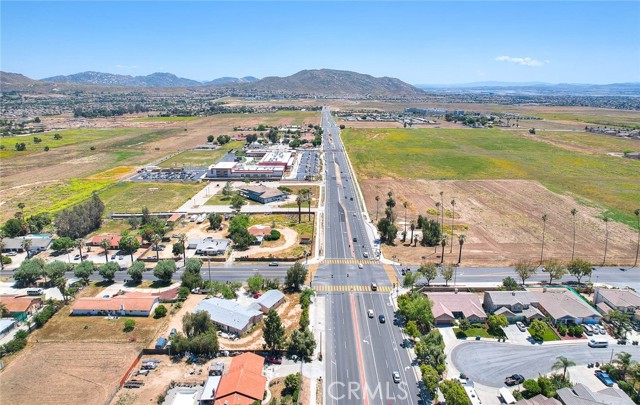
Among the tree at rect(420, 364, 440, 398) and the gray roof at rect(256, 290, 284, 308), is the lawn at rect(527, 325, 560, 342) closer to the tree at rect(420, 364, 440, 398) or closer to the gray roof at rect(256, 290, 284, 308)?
the tree at rect(420, 364, 440, 398)

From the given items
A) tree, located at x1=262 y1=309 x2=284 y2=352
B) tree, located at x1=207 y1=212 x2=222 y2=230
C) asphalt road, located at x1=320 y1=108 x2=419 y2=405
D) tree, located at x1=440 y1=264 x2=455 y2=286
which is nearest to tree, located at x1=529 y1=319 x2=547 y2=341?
tree, located at x1=440 y1=264 x2=455 y2=286

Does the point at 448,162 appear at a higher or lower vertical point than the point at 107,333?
higher

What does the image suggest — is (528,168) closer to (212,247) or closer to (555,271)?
(555,271)

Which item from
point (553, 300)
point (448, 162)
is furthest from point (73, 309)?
point (448, 162)

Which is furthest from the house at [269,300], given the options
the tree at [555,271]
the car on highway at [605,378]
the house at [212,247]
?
the tree at [555,271]

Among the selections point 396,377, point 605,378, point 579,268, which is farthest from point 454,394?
point 579,268

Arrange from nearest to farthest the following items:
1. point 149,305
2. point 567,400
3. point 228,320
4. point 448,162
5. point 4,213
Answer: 1. point 567,400
2. point 228,320
3. point 149,305
4. point 4,213
5. point 448,162

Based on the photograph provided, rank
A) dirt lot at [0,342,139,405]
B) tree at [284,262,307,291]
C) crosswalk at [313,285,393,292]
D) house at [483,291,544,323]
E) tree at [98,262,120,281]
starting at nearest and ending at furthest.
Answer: dirt lot at [0,342,139,405] → house at [483,291,544,323] → tree at [284,262,307,291] → crosswalk at [313,285,393,292] → tree at [98,262,120,281]

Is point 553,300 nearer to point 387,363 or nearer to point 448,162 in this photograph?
point 387,363
